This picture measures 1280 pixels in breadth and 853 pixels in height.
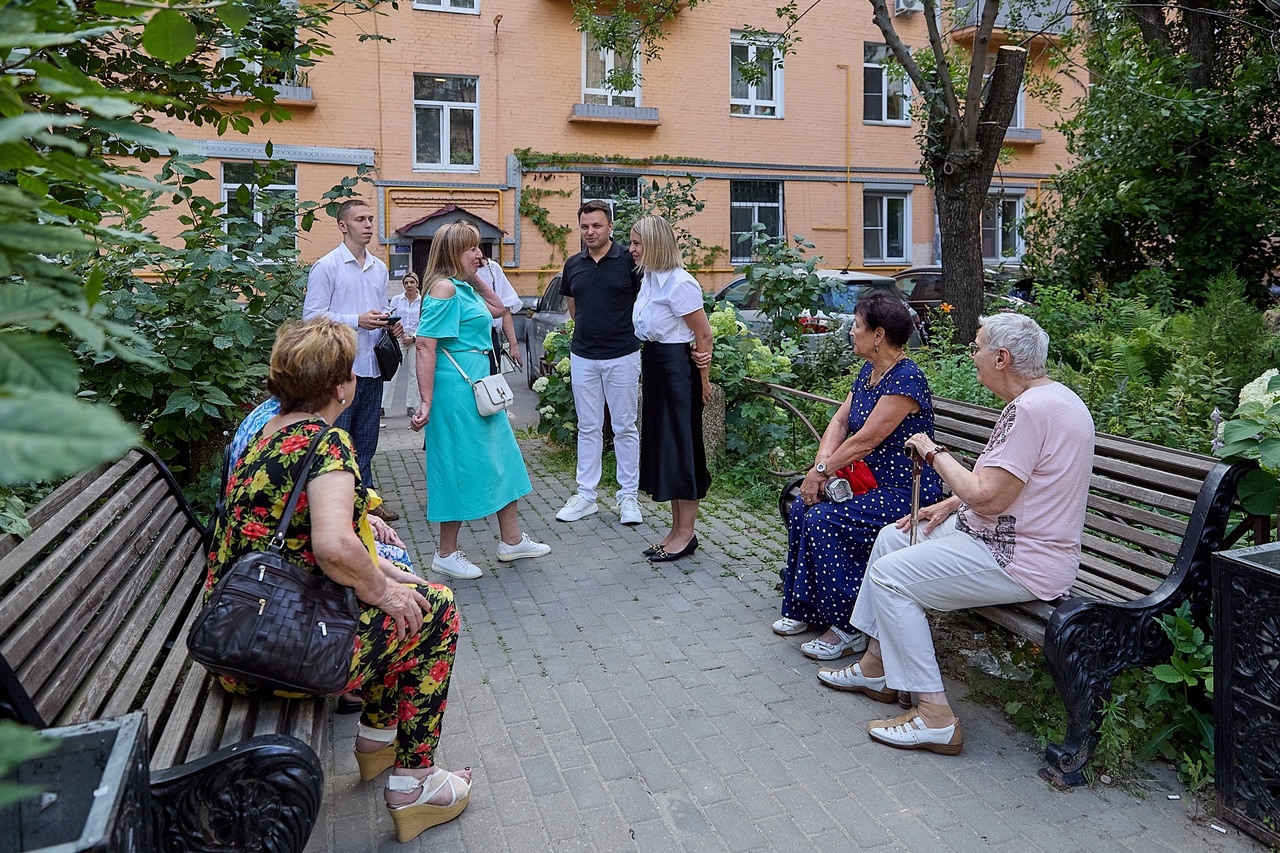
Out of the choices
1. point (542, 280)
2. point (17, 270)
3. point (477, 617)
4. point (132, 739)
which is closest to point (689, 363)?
point (477, 617)

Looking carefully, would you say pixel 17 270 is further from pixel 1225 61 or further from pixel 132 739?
pixel 1225 61

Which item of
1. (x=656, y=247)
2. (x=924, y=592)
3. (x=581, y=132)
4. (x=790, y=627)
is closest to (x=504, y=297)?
(x=656, y=247)

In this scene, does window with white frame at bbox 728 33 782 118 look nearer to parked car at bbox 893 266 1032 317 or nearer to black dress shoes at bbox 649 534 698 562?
parked car at bbox 893 266 1032 317

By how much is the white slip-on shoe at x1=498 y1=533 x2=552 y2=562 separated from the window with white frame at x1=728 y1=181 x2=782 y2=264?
17.8m

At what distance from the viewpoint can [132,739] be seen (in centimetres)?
174

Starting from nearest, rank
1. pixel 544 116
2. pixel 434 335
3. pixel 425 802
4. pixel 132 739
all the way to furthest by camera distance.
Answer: pixel 132 739
pixel 425 802
pixel 434 335
pixel 544 116

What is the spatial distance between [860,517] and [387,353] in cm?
330

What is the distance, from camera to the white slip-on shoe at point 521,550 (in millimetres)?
5688

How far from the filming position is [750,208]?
23.2 metres

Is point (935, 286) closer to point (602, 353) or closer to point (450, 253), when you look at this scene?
point (602, 353)

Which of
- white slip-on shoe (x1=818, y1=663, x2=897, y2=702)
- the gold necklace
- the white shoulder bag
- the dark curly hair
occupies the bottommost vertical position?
white slip-on shoe (x1=818, y1=663, x2=897, y2=702)

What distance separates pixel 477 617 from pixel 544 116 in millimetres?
17787

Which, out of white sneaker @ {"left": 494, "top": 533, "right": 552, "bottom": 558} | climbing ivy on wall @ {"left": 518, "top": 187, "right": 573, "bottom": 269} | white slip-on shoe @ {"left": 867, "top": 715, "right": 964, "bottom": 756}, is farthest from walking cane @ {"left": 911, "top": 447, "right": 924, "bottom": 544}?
climbing ivy on wall @ {"left": 518, "top": 187, "right": 573, "bottom": 269}

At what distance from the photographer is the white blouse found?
221 inches
